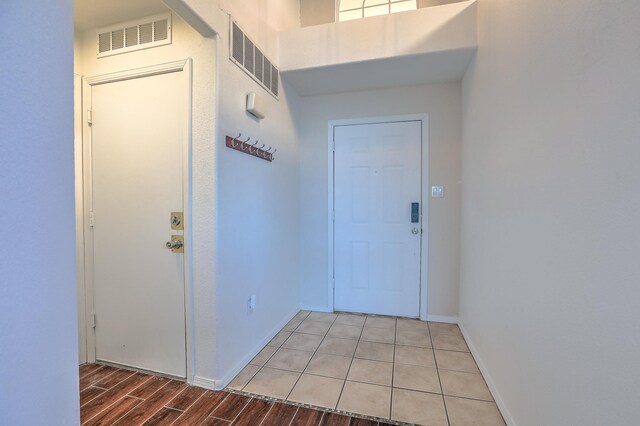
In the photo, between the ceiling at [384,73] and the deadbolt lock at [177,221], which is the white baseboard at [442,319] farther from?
the deadbolt lock at [177,221]

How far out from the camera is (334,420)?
1553 millimetres

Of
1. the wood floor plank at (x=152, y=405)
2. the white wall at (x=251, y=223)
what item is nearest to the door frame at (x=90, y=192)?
the wood floor plank at (x=152, y=405)

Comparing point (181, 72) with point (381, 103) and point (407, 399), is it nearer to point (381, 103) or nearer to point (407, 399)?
point (381, 103)

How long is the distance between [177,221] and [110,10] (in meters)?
1.41

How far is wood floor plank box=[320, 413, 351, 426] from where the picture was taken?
153cm

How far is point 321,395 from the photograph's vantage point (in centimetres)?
175

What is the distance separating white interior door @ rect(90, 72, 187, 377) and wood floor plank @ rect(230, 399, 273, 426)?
56 cm

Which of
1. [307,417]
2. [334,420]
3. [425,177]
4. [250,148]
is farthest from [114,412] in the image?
[425,177]

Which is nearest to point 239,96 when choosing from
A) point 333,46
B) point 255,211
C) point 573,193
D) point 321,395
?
point 255,211

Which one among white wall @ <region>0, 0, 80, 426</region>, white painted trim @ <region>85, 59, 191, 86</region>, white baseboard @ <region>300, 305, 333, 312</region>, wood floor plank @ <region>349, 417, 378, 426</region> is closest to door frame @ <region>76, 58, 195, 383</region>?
white painted trim @ <region>85, 59, 191, 86</region>

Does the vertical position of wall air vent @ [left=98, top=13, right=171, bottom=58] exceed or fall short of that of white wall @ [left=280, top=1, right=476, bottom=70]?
it falls short

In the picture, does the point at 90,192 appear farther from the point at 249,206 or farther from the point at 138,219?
the point at 249,206

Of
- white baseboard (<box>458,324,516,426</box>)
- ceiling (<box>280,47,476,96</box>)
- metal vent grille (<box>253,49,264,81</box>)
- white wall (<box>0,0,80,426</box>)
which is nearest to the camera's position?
white wall (<box>0,0,80,426</box>)

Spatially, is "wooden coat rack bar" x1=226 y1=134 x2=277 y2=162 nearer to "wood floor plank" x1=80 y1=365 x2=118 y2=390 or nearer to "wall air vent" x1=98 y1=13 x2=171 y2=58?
"wall air vent" x1=98 y1=13 x2=171 y2=58
